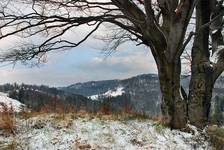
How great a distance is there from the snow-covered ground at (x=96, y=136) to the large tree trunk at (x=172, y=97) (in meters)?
0.39

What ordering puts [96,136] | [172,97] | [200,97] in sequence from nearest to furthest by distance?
[96,136] < [172,97] < [200,97]

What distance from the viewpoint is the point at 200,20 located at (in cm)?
1420

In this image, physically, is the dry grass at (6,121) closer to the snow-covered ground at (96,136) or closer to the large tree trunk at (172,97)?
the snow-covered ground at (96,136)

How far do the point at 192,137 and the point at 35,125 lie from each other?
410 centimetres

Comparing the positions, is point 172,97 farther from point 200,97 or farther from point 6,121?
point 6,121

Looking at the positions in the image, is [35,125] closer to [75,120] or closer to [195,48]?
[75,120]

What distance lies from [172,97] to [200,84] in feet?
4.31

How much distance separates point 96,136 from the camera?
1075cm

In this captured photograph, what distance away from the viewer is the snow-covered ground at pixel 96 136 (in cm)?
1030

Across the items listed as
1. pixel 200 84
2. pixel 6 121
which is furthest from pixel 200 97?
pixel 6 121

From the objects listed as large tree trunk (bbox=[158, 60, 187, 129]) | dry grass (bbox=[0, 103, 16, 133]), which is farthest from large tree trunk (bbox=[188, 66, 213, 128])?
dry grass (bbox=[0, 103, 16, 133])

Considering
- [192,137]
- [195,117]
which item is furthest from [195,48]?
[192,137]

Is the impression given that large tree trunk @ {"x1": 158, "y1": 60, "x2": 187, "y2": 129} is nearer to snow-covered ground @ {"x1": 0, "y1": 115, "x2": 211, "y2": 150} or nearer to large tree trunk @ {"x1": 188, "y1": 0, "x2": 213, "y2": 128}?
snow-covered ground @ {"x1": 0, "y1": 115, "x2": 211, "y2": 150}

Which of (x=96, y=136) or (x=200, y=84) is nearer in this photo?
(x=96, y=136)
